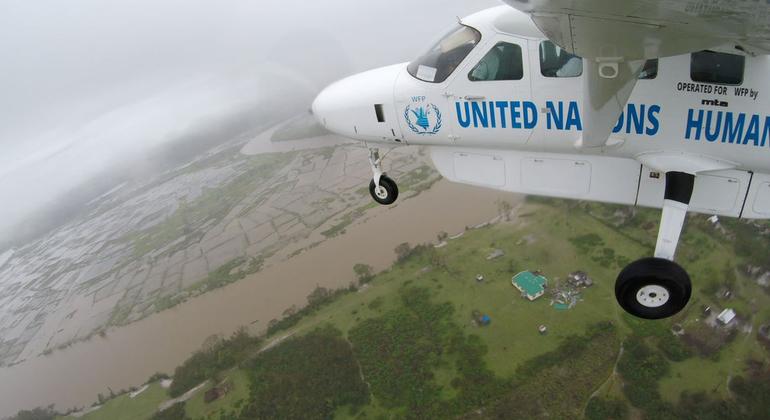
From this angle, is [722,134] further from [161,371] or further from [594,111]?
[161,371]

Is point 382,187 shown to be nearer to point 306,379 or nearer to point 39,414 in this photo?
point 306,379

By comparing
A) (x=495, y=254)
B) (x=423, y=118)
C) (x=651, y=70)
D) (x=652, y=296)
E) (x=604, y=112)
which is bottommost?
(x=495, y=254)

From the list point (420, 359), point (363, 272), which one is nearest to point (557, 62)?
point (420, 359)

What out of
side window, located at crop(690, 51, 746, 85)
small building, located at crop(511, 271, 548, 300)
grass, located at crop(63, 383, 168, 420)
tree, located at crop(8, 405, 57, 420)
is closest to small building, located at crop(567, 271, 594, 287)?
small building, located at crop(511, 271, 548, 300)

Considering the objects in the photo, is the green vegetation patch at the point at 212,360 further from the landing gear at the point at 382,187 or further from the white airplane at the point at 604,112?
the white airplane at the point at 604,112

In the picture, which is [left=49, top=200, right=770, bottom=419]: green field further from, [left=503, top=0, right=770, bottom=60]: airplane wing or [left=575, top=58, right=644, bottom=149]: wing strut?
[left=503, top=0, right=770, bottom=60]: airplane wing

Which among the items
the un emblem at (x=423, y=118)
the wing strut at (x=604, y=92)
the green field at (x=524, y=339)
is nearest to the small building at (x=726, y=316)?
the green field at (x=524, y=339)

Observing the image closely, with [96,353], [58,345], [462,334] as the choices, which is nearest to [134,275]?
[58,345]
